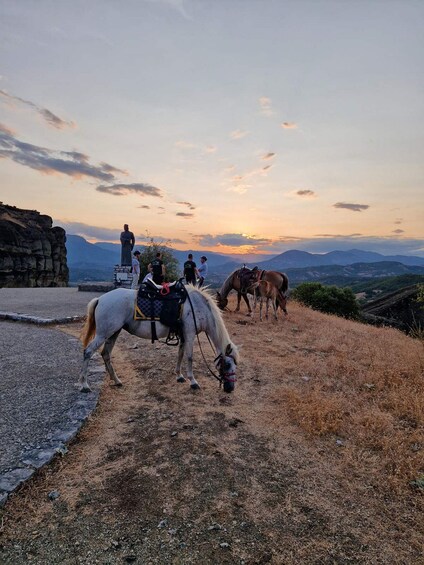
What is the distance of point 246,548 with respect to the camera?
2920 mm

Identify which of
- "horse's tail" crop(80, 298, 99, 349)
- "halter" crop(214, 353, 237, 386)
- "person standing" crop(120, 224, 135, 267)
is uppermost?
"person standing" crop(120, 224, 135, 267)

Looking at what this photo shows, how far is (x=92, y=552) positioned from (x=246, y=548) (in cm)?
149

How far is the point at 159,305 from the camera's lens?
21.1ft

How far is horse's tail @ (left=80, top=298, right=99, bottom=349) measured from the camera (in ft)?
21.2

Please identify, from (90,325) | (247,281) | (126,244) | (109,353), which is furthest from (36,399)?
(126,244)

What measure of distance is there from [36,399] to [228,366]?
3.76 meters

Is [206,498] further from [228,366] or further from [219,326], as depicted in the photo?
[219,326]

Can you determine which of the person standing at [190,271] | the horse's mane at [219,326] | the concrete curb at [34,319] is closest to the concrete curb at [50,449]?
the horse's mane at [219,326]

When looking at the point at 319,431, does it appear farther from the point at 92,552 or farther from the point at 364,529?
the point at 92,552

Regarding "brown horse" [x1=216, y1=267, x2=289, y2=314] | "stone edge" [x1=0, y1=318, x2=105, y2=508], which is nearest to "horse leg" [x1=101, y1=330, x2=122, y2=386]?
"stone edge" [x1=0, y1=318, x2=105, y2=508]

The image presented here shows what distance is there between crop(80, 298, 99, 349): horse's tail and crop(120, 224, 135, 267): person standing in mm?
14522

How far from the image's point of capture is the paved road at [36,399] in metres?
4.02

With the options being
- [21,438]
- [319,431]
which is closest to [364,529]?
[319,431]

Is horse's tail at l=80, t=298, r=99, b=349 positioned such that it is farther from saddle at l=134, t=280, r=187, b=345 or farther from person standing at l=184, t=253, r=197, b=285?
person standing at l=184, t=253, r=197, b=285
